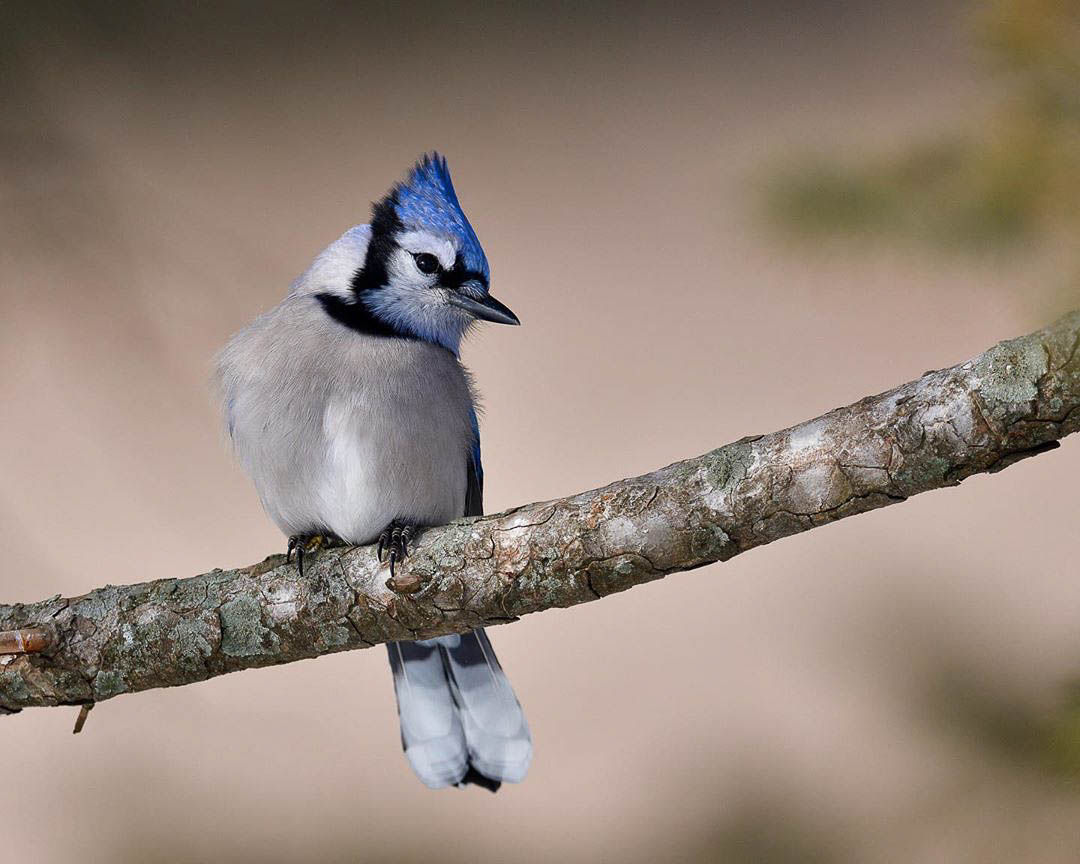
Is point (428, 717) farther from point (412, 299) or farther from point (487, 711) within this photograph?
point (412, 299)

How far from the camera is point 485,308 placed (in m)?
1.19

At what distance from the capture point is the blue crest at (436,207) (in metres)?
1.21

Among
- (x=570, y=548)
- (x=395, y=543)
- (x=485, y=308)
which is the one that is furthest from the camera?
(x=485, y=308)

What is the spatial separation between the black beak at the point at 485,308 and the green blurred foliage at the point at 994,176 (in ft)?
2.06

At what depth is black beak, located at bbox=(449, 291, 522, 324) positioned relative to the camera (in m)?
1.18

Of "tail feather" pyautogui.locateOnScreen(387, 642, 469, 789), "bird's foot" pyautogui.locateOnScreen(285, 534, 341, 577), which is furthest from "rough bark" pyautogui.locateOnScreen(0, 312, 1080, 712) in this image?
"tail feather" pyautogui.locateOnScreen(387, 642, 469, 789)

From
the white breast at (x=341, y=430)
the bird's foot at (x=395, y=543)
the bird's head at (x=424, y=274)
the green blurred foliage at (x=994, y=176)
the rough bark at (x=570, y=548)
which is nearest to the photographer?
the green blurred foliage at (x=994, y=176)

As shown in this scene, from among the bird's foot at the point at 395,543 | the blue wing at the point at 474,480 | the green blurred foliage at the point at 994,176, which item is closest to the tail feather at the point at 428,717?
the blue wing at the point at 474,480

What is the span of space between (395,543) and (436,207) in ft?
1.44

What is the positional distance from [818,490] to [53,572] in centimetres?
63

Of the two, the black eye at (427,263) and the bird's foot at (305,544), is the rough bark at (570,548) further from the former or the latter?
the black eye at (427,263)

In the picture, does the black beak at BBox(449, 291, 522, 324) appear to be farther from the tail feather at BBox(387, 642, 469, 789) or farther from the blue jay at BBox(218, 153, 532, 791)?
the tail feather at BBox(387, 642, 469, 789)

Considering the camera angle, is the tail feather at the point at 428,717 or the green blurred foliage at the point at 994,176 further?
the tail feather at the point at 428,717

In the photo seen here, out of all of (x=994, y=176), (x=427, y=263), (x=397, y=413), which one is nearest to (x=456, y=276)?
(x=427, y=263)
